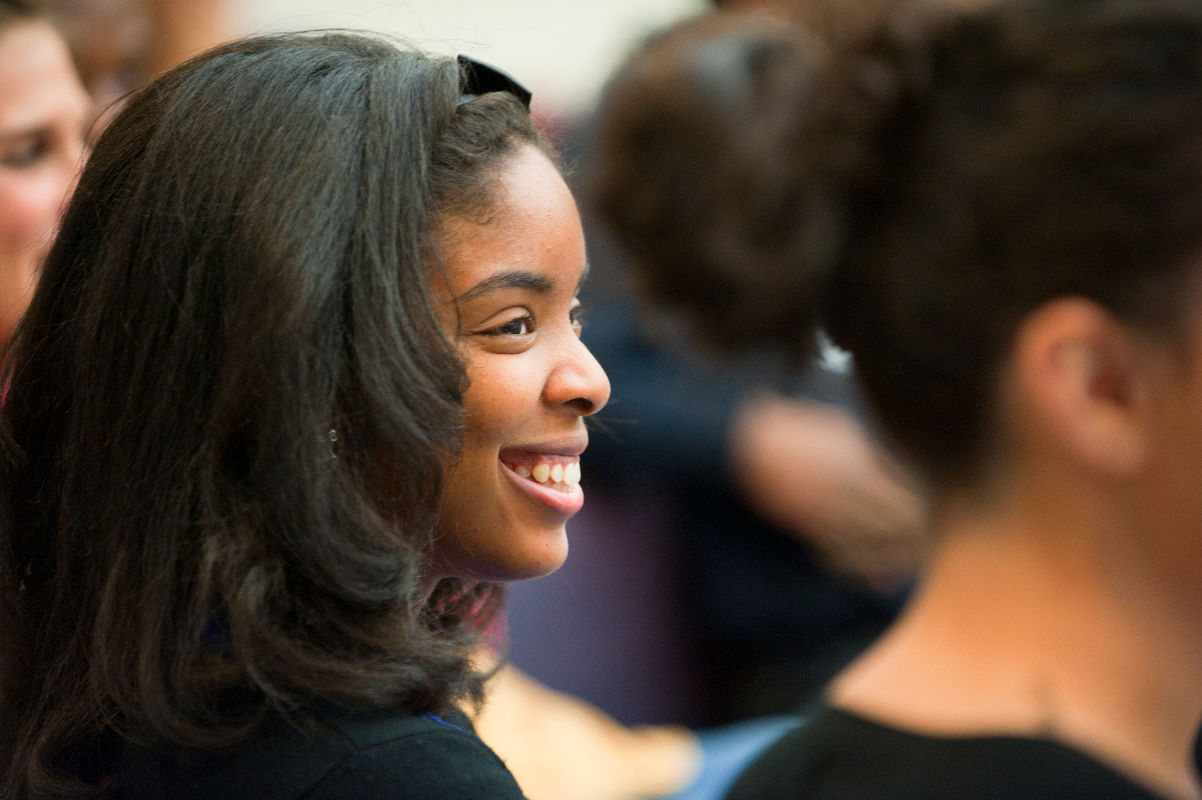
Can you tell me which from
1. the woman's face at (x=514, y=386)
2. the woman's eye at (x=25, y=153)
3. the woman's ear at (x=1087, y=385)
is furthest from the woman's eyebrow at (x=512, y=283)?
the woman's eye at (x=25, y=153)

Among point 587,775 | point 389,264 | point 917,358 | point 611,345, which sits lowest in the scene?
point 587,775

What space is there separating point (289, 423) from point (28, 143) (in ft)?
3.82

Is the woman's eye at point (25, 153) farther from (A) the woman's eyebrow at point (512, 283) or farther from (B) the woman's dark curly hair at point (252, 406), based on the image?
(A) the woman's eyebrow at point (512, 283)

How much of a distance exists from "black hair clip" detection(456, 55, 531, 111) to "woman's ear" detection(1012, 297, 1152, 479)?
52 centimetres

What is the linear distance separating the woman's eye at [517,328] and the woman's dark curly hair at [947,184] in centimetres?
40

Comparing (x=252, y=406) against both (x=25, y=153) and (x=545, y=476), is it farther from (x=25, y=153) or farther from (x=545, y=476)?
(x=25, y=153)

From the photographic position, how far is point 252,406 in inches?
39.7

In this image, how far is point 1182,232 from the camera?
1181 millimetres

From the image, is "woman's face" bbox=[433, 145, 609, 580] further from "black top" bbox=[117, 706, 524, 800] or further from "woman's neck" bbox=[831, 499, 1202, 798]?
"woman's neck" bbox=[831, 499, 1202, 798]

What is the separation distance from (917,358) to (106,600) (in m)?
0.76

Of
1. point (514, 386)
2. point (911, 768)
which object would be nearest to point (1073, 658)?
point (911, 768)

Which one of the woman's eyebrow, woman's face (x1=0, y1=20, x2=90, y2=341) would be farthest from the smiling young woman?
woman's face (x1=0, y1=20, x2=90, y2=341)

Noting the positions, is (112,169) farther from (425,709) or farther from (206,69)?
(425,709)

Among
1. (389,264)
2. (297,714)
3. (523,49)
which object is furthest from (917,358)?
(523,49)
